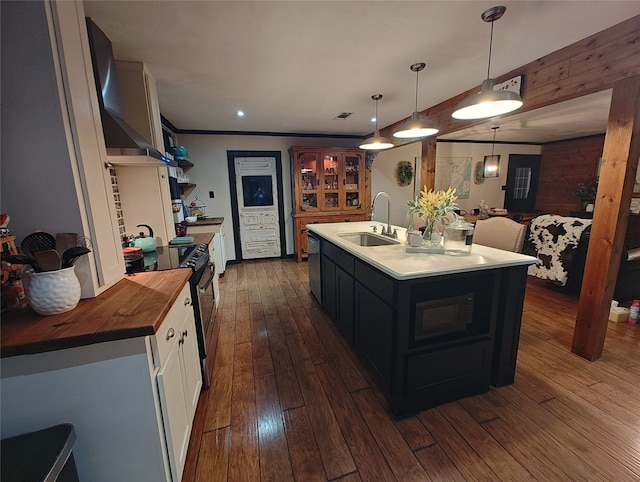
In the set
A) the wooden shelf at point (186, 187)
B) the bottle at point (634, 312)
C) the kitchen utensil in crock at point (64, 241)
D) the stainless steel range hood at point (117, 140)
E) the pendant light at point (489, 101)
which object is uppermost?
the pendant light at point (489, 101)

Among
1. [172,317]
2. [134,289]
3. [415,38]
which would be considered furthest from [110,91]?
[415,38]

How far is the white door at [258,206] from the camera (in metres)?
4.94

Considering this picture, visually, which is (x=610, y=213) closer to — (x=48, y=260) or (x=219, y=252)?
(x=48, y=260)

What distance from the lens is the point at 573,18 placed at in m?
1.70

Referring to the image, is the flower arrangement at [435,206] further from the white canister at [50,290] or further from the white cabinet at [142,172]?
the white cabinet at [142,172]

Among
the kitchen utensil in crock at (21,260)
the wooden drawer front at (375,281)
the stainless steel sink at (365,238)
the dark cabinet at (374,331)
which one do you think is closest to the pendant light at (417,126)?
the stainless steel sink at (365,238)

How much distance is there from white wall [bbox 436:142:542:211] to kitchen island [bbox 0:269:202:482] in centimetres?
643

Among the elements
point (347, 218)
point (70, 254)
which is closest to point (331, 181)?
point (347, 218)

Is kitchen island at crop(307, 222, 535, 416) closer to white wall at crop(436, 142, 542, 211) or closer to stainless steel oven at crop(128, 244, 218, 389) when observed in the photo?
stainless steel oven at crop(128, 244, 218, 389)

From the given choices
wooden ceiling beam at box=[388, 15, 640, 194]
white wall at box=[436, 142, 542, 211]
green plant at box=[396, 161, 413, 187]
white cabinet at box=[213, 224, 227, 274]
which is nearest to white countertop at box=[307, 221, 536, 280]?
wooden ceiling beam at box=[388, 15, 640, 194]

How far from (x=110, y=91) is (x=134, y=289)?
52.5 inches

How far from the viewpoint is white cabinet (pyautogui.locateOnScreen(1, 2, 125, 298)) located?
1.09 m

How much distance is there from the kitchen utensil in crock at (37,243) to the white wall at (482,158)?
6.47 m

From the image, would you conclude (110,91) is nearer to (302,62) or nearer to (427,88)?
(302,62)
